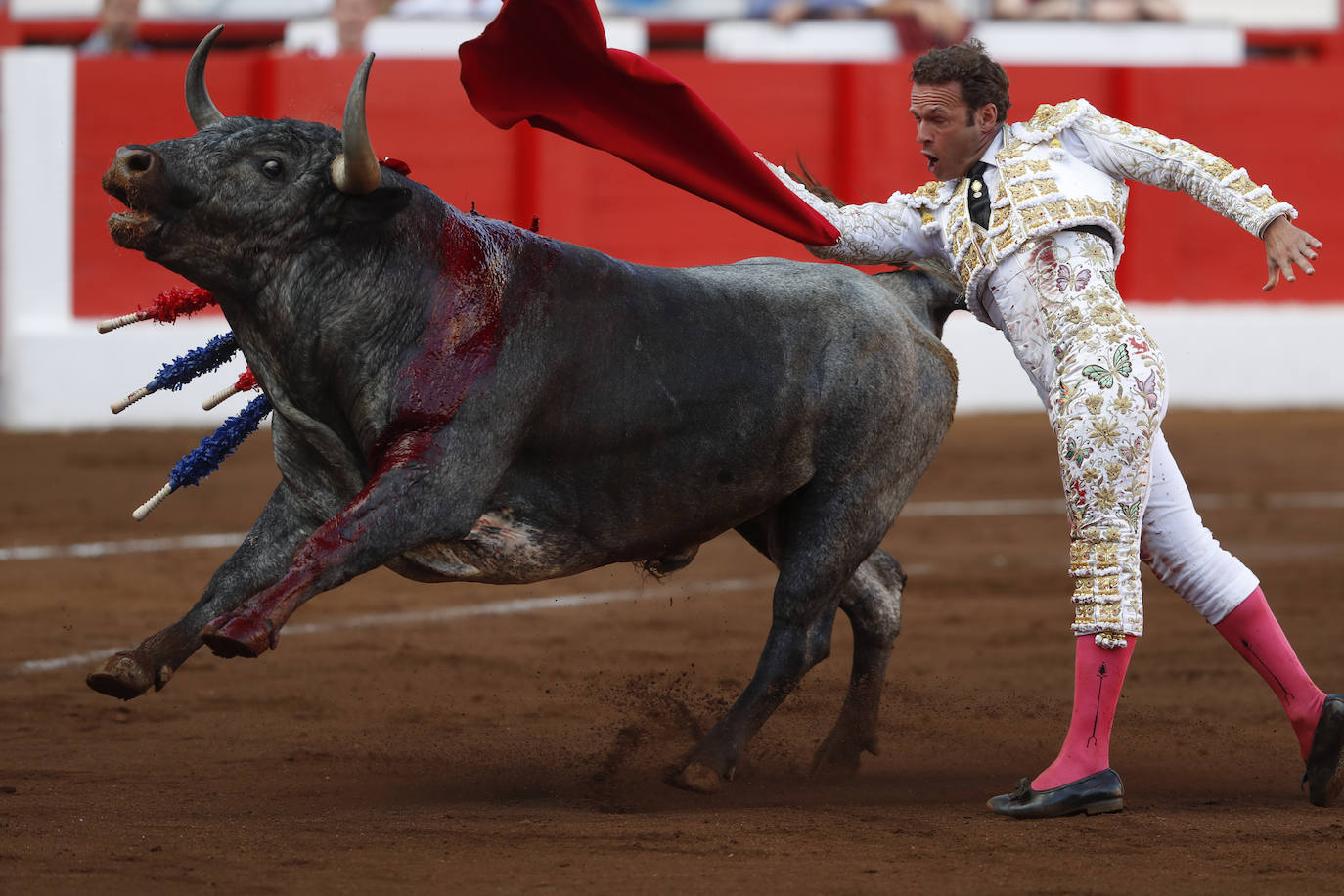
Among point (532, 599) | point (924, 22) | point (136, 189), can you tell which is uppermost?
point (924, 22)

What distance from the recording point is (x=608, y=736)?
15.1ft

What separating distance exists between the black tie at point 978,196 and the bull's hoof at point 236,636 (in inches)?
63.8

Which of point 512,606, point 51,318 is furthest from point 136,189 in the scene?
point 51,318

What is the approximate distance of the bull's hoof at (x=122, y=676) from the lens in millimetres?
3430

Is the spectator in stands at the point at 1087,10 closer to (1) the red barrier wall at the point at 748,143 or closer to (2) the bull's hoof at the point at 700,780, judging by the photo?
(1) the red barrier wall at the point at 748,143

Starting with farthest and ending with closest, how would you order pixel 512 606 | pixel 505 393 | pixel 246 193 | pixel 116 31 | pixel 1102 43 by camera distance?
pixel 1102 43 < pixel 116 31 < pixel 512 606 < pixel 505 393 < pixel 246 193

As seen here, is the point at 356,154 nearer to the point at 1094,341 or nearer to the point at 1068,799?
the point at 1094,341

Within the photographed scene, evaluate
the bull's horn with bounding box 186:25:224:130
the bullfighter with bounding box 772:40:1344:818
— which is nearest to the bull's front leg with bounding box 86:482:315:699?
the bull's horn with bounding box 186:25:224:130

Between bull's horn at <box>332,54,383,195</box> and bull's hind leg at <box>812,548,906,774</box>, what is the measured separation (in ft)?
4.88

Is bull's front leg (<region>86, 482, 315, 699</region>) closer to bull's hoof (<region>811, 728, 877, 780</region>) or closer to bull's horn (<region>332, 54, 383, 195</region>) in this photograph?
bull's horn (<region>332, 54, 383, 195</region>)

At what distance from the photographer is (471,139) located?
11.0m

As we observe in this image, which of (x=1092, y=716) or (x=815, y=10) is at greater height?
(x=815, y=10)

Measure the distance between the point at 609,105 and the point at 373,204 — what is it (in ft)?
2.29

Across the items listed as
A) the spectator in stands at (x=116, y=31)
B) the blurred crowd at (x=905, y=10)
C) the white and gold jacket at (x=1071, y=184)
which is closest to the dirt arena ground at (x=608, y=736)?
the white and gold jacket at (x=1071, y=184)
